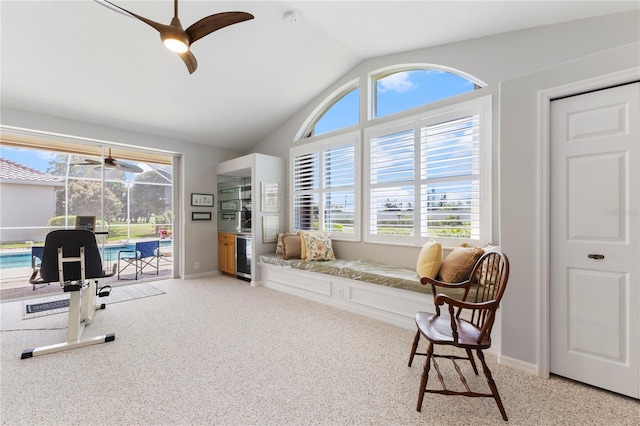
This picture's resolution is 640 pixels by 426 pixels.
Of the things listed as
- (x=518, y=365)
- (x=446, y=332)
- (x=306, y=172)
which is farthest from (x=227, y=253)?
(x=518, y=365)

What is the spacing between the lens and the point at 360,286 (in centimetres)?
331

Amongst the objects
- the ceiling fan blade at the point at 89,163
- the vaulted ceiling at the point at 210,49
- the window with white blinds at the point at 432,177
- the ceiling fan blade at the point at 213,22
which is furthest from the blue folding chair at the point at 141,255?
the ceiling fan blade at the point at 213,22

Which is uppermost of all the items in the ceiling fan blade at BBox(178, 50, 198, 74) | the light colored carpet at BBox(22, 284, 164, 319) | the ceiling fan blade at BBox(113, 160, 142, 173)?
the ceiling fan blade at BBox(178, 50, 198, 74)

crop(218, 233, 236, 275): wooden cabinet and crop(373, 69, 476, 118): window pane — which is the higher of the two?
crop(373, 69, 476, 118): window pane

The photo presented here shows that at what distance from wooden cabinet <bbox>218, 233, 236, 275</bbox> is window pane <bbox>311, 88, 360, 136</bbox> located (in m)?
2.63

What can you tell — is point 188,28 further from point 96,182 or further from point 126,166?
point 96,182

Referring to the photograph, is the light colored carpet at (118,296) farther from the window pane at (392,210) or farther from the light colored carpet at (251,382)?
the window pane at (392,210)

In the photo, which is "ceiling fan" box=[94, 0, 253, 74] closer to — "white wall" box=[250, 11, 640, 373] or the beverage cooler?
"white wall" box=[250, 11, 640, 373]

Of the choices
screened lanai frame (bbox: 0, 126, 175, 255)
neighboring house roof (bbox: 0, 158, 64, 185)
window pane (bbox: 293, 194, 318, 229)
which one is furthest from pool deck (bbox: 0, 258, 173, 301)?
window pane (bbox: 293, 194, 318, 229)

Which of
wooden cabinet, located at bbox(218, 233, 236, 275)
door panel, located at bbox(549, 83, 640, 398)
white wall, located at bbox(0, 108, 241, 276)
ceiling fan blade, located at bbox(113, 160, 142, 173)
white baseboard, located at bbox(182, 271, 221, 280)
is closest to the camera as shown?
door panel, located at bbox(549, 83, 640, 398)

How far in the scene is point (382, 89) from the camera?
4.02m

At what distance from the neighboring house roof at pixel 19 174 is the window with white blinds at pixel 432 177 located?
5.44m

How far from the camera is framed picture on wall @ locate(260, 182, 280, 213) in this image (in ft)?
15.8

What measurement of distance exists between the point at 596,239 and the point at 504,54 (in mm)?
2102
